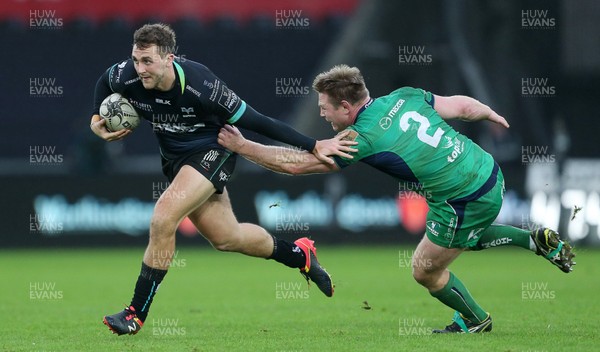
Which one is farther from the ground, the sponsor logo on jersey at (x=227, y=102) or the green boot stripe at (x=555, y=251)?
the sponsor logo on jersey at (x=227, y=102)

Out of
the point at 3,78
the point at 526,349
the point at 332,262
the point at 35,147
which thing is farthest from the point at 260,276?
the point at 3,78

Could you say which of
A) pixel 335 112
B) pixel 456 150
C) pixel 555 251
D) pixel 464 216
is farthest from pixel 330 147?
pixel 555 251

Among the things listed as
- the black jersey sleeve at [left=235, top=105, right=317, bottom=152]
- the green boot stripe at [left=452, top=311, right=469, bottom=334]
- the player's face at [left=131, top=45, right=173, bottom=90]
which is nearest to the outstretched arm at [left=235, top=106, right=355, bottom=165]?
the black jersey sleeve at [left=235, top=105, right=317, bottom=152]

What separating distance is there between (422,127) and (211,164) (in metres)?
1.73

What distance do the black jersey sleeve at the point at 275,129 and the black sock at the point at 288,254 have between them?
4.19 feet

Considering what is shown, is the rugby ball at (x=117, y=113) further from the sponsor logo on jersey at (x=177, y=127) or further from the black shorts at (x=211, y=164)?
the black shorts at (x=211, y=164)

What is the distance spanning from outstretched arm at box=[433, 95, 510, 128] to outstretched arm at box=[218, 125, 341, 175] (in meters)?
1.00

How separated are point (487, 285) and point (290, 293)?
7.70 feet

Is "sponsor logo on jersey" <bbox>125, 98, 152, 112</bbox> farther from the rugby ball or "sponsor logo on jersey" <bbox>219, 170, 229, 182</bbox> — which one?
"sponsor logo on jersey" <bbox>219, 170, 229, 182</bbox>

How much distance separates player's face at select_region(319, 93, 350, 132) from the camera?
26.4 ft

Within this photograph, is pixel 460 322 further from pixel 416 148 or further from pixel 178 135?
pixel 178 135

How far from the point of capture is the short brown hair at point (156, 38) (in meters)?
8.31

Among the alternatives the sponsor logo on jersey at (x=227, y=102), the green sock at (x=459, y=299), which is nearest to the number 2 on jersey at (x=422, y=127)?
the green sock at (x=459, y=299)

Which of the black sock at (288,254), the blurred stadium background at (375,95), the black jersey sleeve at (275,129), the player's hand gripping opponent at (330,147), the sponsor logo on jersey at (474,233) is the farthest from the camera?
the blurred stadium background at (375,95)
